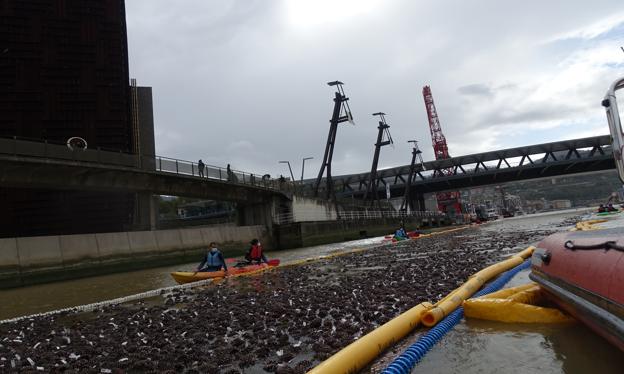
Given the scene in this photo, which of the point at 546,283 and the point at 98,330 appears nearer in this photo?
the point at 546,283

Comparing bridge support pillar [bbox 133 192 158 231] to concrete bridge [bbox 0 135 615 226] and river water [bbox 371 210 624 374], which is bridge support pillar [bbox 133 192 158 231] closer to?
concrete bridge [bbox 0 135 615 226]

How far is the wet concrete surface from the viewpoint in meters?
6.24

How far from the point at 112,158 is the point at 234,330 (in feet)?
96.6

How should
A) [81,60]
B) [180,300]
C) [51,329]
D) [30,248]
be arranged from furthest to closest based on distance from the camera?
1. [81,60]
2. [30,248]
3. [180,300]
4. [51,329]

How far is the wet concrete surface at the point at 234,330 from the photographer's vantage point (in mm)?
6238

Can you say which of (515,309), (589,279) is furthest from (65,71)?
(589,279)

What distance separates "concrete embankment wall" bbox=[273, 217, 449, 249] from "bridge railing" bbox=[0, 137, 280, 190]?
5965 mm

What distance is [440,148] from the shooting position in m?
138

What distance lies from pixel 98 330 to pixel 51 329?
1.54m

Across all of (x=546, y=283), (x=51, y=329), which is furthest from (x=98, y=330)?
(x=546, y=283)

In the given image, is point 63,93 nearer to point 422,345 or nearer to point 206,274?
point 206,274

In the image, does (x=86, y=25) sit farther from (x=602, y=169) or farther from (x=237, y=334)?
(x=602, y=169)

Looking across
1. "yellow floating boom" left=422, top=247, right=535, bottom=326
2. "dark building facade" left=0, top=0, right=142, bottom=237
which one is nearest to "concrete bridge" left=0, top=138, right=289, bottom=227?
"dark building facade" left=0, top=0, right=142, bottom=237

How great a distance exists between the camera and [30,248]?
25156 millimetres
